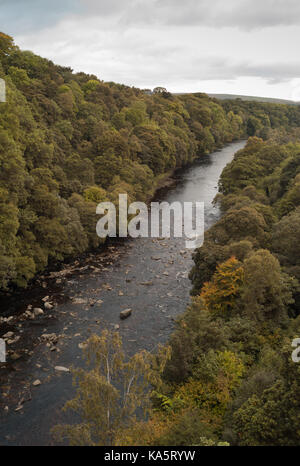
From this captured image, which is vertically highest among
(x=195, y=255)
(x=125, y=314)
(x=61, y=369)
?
(x=195, y=255)

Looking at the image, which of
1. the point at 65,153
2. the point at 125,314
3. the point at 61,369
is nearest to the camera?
the point at 61,369

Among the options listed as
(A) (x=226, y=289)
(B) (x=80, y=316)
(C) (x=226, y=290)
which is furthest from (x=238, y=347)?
(B) (x=80, y=316)

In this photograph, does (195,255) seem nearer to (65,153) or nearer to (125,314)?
(125,314)

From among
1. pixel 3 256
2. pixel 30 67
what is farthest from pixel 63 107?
pixel 3 256

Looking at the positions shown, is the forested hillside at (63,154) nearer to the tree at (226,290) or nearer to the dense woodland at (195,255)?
the dense woodland at (195,255)

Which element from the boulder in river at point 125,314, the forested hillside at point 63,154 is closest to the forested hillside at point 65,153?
the forested hillside at point 63,154
